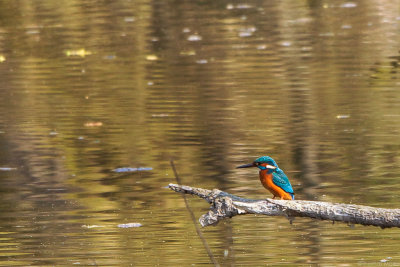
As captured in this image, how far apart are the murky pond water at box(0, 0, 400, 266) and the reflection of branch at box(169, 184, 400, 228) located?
15cm

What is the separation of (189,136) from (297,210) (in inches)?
153

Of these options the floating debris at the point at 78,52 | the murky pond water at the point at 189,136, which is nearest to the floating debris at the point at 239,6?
the murky pond water at the point at 189,136

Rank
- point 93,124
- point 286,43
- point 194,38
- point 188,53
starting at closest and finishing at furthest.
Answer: point 93,124, point 188,53, point 286,43, point 194,38

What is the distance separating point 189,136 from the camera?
7691 mm

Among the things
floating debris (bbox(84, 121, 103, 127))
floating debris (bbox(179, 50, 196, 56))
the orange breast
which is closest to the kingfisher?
the orange breast

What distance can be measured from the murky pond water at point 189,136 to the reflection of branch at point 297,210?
5.9 inches

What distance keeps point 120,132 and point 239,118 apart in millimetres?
1066

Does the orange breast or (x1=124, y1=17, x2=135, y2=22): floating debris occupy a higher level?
the orange breast

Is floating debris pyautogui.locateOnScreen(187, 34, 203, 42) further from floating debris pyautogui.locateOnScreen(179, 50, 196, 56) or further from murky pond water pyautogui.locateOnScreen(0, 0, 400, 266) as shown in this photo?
floating debris pyautogui.locateOnScreen(179, 50, 196, 56)

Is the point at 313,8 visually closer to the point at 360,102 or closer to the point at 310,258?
the point at 360,102

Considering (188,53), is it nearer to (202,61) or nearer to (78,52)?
(202,61)

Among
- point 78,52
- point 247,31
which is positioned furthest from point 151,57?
point 247,31

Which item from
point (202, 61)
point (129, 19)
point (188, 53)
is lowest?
point (129, 19)

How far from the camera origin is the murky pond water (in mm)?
4797
